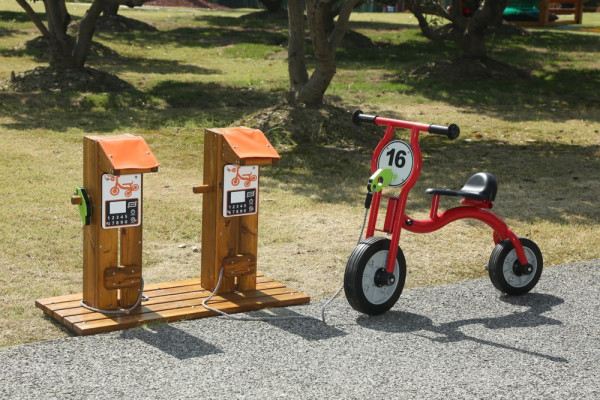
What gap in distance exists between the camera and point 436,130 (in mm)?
5691

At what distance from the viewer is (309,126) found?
40.2ft

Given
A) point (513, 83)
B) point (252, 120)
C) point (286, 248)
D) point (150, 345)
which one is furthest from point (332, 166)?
point (513, 83)

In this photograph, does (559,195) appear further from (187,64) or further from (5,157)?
(187,64)

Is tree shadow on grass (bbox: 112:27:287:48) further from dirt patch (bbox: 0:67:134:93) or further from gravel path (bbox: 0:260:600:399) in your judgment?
gravel path (bbox: 0:260:600:399)

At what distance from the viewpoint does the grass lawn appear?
724 cm

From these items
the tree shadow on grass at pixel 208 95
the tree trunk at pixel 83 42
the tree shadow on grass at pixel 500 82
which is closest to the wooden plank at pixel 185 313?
the tree shadow on grass at pixel 208 95

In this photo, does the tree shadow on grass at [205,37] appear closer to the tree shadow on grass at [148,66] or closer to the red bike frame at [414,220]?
the tree shadow on grass at [148,66]

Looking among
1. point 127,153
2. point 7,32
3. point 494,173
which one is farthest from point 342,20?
point 7,32

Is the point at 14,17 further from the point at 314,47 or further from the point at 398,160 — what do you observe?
the point at 398,160

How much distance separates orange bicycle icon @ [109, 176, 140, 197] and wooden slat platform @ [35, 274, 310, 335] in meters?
0.79

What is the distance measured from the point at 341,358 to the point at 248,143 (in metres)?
1.64

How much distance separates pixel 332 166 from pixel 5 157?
3.99 metres

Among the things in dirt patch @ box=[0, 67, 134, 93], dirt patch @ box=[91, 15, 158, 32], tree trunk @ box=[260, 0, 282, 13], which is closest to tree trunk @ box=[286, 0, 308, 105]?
dirt patch @ box=[0, 67, 134, 93]

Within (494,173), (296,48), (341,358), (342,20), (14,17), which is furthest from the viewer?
(14,17)
